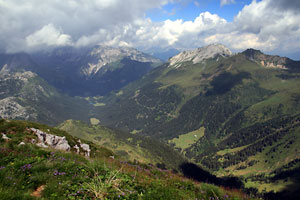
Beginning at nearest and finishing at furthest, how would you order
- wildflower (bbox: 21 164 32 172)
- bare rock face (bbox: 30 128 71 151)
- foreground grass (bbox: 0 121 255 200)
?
1. foreground grass (bbox: 0 121 255 200)
2. wildflower (bbox: 21 164 32 172)
3. bare rock face (bbox: 30 128 71 151)

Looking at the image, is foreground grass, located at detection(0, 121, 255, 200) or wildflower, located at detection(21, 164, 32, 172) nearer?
foreground grass, located at detection(0, 121, 255, 200)

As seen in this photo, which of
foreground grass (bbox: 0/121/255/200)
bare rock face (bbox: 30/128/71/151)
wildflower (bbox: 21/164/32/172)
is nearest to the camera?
foreground grass (bbox: 0/121/255/200)

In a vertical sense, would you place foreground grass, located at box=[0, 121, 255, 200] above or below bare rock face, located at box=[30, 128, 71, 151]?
above

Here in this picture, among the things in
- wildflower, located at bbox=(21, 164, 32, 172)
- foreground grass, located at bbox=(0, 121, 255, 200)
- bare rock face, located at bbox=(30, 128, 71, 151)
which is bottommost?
bare rock face, located at bbox=(30, 128, 71, 151)

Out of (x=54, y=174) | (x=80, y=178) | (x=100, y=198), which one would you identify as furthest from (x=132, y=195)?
(x=54, y=174)

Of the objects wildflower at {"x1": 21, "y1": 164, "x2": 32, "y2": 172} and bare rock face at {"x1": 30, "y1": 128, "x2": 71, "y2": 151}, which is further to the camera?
bare rock face at {"x1": 30, "y1": 128, "x2": 71, "y2": 151}

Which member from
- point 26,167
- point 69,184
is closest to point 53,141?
point 26,167

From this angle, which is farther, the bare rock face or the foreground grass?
the bare rock face

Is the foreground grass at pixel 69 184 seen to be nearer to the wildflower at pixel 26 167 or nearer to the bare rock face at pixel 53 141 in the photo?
the wildflower at pixel 26 167

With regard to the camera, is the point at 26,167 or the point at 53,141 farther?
the point at 53,141

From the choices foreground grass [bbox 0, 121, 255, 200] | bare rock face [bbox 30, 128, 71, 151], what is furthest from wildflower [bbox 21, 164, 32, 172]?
bare rock face [bbox 30, 128, 71, 151]

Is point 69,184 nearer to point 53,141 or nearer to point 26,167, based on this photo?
point 26,167

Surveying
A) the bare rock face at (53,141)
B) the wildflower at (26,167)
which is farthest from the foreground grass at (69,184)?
the bare rock face at (53,141)

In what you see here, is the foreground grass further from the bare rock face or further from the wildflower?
the bare rock face
